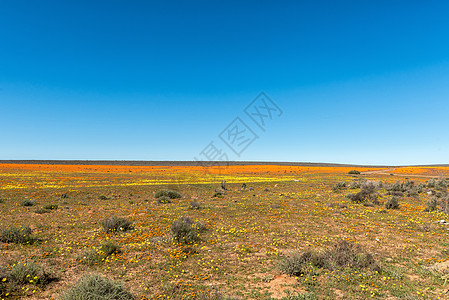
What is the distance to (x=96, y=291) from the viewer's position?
6078 mm

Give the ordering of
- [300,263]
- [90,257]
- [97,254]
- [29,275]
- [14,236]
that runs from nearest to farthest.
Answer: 1. [29,275]
2. [300,263]
3. [90,257]
4. [97,254]
5. [14,236]

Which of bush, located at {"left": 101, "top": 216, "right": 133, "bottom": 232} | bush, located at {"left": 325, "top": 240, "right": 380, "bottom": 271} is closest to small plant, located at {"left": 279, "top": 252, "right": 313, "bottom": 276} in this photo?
bush, located at {"left": 325, "top": 240, "right": 380, "bottom": 271}

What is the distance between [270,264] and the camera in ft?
29.8

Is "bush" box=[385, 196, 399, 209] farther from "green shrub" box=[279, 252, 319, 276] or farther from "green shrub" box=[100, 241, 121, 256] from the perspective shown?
"green shrub" box=[100, 241, 121, 256]

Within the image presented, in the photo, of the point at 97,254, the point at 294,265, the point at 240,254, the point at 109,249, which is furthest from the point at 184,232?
the point at 294,265

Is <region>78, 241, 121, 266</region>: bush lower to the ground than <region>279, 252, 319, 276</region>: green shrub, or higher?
lower

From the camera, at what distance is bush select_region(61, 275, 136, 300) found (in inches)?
233

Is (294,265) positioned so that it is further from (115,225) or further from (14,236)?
(14,236)

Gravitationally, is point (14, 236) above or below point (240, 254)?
above

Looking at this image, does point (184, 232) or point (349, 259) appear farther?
point (184, 232)

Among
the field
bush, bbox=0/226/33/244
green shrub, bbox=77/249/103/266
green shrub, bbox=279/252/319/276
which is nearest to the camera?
the field

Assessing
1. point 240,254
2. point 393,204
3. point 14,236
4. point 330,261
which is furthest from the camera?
point 393,204

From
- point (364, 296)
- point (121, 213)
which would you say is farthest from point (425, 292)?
point (121, 213)

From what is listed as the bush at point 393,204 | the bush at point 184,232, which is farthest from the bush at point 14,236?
the bush at point 393,204
